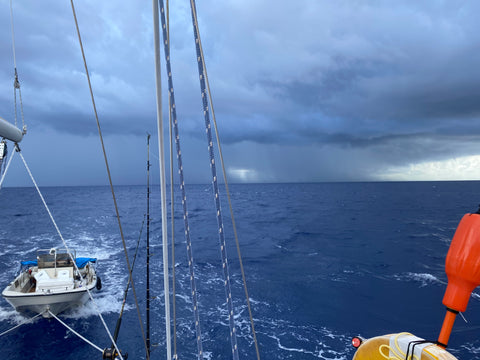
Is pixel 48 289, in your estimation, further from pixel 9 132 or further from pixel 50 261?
pixel 9 132

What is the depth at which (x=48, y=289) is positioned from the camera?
18.8m

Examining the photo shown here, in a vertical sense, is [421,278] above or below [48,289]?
below

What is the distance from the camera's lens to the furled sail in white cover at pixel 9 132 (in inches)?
363

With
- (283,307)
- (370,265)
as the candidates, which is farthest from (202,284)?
(370,265)

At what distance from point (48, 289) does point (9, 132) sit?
1368 cm

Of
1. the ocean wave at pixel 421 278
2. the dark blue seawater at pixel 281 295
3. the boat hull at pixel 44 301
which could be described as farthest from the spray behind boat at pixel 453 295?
the ocean wave at pixel 421 278

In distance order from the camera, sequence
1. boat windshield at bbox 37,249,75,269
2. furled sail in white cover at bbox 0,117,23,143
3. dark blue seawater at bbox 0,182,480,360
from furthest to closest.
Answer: boat windshield at bbox 37,249,75,269 → dark blue seawater at bbox 0,182,480,360 → furled sail in white cover at bbox 0,117,23,143

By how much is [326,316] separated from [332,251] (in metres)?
18.2

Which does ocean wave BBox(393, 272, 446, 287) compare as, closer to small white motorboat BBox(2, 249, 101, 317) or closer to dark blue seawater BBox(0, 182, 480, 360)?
dark blue seawater BBox(0, 182, 480, 360)

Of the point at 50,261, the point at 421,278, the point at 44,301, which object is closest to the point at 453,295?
the point at 44,301

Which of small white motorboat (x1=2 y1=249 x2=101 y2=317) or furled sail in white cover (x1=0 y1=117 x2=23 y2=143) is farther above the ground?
furled sail in white cover (x1=0 y1=117 x2=23 y2=143)

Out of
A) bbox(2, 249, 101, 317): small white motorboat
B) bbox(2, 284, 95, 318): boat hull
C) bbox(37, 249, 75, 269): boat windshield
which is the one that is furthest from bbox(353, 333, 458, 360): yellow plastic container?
bbox(37, 249, 75, 269): boat windshield

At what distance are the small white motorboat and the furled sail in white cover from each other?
31.1ft

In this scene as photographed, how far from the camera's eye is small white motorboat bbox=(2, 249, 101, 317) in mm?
17969
